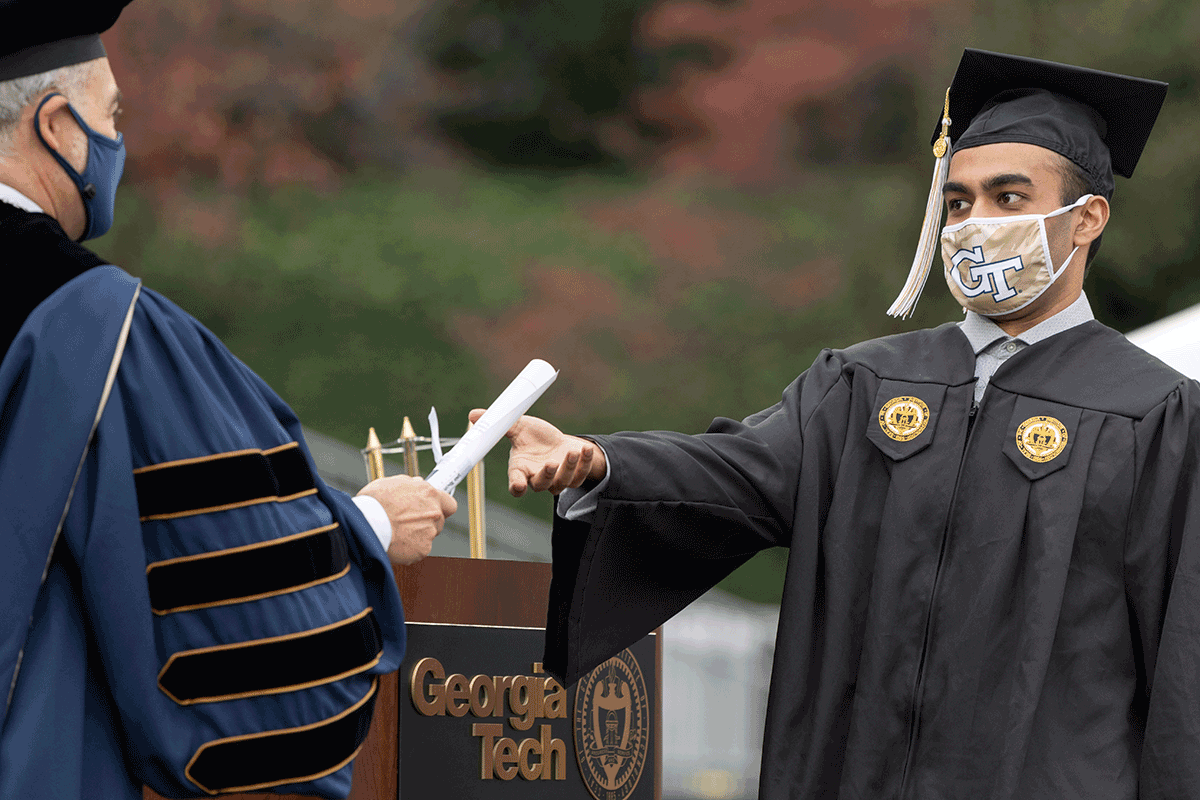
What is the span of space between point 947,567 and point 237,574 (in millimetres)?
1213

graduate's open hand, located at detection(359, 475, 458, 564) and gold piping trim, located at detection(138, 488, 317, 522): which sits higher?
gold piping trim, located at detection(138, 488, 317, 522)

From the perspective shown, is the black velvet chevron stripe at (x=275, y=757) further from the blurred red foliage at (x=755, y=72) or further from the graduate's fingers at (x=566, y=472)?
the blurred red foliage at (x=755, y=72)

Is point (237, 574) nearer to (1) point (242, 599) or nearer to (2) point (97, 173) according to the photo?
(1) point (242, 599)

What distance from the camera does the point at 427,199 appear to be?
8.62m

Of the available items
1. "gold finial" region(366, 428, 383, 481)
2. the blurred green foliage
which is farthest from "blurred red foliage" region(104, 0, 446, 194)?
"gold finial" region(366, 428, 383, 481)

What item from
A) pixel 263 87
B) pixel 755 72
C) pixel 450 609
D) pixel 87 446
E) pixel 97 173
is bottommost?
pixel 450 609

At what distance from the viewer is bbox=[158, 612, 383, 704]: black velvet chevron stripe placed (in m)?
1.86

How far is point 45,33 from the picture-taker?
1979 millimetres

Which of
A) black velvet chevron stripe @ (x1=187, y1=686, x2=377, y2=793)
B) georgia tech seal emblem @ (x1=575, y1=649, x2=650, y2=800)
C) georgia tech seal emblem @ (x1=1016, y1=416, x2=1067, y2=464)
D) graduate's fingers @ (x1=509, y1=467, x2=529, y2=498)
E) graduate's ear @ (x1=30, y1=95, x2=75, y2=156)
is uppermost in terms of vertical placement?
graduate's ear @ (x1=30, y1=95, x2=75, y2=156)

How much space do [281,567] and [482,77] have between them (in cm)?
744

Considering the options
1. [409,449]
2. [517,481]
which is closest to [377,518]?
[517,481]

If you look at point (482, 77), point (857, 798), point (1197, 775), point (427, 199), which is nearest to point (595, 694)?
point (857, 798)

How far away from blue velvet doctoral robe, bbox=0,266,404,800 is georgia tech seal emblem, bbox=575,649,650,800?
117 cm

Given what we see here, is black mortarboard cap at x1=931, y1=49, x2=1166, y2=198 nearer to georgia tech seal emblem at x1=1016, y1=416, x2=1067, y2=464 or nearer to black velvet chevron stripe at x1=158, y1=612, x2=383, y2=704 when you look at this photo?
georgia tech seal emblem at x1=1016, y1=416, x2=1067, y2=464
